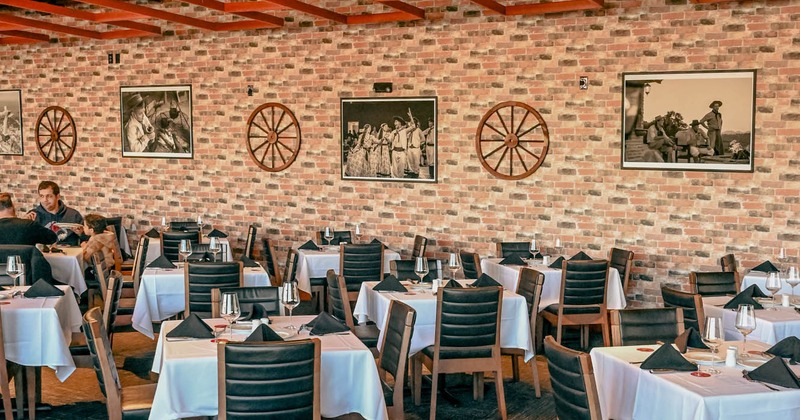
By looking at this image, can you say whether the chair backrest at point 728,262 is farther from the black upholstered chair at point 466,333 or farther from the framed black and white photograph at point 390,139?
the framed black and white photograph at point 390,139

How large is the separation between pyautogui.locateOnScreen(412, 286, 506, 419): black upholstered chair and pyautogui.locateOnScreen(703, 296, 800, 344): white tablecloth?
4.75 ft

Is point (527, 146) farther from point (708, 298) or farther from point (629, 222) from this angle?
point (708, 298)

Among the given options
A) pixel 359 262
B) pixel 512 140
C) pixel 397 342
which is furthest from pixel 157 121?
pixel 397 342

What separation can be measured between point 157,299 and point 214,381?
135 inches

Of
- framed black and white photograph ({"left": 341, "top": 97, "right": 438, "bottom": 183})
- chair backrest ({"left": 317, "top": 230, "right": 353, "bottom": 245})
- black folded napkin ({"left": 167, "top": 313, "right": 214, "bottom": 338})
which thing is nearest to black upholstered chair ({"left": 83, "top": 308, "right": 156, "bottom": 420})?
black folded napkin ({"left": 167, "top": 313, "right": 214, "bottom": 338})

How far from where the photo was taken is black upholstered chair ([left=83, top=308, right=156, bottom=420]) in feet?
15.4

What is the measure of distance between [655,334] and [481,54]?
5.63 metres

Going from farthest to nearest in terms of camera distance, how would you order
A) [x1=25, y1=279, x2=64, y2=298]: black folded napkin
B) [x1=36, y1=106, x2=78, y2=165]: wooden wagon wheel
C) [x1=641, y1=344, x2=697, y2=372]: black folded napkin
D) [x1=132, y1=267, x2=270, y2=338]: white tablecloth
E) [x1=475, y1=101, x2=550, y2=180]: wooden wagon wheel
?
[x1=36, y1=106, x2=78, y2=165]: wooden wagon wheel → [x1=475, y1=101, x2=550, y2=180]: wooden wagon wheel → [x1=132, y1=267, x2=270, y2=338]: white tablecloth → [x1=25, y1=279, x2=64, y2=298]: black folded napkin → [x1=641, y1=344, x2=697, y2=372]: black folded napkin

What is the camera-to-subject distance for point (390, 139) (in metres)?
11.1

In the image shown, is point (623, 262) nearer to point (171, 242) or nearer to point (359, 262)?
point (359, 262)

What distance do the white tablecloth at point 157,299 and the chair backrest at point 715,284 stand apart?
4.13m

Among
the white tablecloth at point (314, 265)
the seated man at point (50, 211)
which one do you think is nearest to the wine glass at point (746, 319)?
the white tablecloth at point (314, 265)

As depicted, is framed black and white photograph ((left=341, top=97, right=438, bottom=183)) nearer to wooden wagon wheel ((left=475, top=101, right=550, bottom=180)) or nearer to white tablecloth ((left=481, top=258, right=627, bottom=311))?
wooden wagon wheel ((left=475, top=101, right=550, bottom=180))

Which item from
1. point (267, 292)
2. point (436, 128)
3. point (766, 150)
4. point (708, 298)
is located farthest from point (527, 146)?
point (267, 292)
